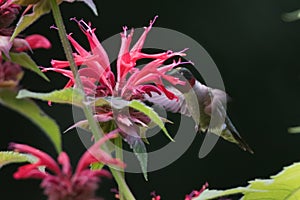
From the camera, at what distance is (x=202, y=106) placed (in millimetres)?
816

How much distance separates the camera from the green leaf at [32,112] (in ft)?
1.28

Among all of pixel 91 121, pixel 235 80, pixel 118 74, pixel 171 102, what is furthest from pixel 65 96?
pixel 235 80

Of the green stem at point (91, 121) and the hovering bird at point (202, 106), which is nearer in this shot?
the green stem at point (91, 121)

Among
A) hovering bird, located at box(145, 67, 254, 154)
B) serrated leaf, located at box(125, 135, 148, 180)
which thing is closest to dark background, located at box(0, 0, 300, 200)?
hovering bird, located at box(145, 67, 254, 154)

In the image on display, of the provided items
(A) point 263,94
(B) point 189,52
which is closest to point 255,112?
(A) point 263,94

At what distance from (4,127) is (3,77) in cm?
178

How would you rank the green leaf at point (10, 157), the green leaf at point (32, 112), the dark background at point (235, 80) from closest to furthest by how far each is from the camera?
the green leaf at point (32, 112)
the green leaf at point (10, 157)
the dark background at point (235, 80)

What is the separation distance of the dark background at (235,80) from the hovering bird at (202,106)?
138 centimetres

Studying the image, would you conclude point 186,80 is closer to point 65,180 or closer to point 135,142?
point 135,142

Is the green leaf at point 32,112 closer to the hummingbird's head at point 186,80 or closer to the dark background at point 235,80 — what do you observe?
the hummingbird's head at point 186,80

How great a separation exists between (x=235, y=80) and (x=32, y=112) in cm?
209

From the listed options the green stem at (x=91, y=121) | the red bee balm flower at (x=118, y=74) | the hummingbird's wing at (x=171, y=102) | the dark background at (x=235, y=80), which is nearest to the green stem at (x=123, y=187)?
the green stem at (x=91, y=121)

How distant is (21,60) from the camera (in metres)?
0.50

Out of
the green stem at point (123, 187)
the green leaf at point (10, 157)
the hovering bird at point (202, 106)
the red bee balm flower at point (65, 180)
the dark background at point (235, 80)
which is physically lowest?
the dark background at point (235, 80)
